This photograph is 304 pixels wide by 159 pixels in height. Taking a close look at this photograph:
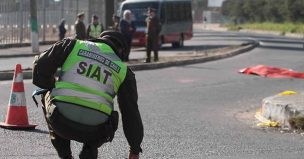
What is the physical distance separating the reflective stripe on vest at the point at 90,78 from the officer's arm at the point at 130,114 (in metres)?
0.06

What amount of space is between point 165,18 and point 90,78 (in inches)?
→ 1108

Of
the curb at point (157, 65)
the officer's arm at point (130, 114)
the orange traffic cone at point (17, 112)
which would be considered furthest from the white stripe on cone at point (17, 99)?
the curb at point (157, 65)

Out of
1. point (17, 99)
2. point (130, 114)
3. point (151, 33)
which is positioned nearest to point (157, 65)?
point (151, 33)

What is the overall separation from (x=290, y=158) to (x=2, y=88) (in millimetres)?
8187

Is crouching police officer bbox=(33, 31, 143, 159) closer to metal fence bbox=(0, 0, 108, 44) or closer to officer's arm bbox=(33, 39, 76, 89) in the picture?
officer's arm bbox=(33, 39, 76, 89)

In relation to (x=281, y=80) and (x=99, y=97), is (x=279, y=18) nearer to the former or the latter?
(x=281, y=80)

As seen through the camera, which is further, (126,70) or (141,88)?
(141,88)

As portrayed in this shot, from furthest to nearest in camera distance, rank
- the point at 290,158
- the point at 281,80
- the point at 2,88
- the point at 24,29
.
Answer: the point at 24,29 < the point at 281,80 < the point at 2,88 < the point at 290,158

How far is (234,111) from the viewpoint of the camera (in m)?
11.6

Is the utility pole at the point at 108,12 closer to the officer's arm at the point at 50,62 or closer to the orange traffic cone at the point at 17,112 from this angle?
the orange traffic cone at the point at 17,112

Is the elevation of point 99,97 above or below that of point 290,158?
above

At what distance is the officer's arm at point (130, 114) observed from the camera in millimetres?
4445

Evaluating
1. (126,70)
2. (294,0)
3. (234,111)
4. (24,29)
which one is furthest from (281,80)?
(294,0)

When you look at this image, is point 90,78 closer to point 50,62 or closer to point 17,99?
point 50,62
